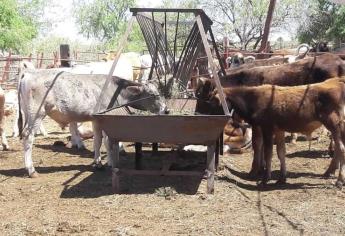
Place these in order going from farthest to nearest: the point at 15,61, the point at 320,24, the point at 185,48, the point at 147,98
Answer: the point at 320,24
the point at 15,61
the point at 185,48
the point at 147,98

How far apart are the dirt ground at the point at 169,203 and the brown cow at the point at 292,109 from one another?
0.66m

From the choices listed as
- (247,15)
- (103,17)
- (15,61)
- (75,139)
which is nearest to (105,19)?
(103,17)

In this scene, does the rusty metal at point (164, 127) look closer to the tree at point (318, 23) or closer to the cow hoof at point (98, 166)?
the cow hoof at point (98, 166)

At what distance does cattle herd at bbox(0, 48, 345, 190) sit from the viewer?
7.49 m

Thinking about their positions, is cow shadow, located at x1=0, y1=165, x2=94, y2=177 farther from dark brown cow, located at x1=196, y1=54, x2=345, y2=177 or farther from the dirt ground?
dark brown cow, located at x1=196, y1=54, x2=345, y2=177

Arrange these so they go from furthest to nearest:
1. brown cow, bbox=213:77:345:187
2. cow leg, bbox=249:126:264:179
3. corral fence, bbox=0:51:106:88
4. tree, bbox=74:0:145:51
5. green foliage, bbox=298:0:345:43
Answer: tree, bbox=74:0:145:51 → green foliage, bbox=298:0:345:43 → corral fence, bbox=0:51:106:88 → cow leg, bbox=249:126:264:179 → brown cow, bbox=213:77:345:187

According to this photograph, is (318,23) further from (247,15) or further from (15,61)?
(15,61)

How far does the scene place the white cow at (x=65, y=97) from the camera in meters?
8.66

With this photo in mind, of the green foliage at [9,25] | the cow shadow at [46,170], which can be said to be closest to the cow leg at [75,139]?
the cow shadow at [46,170]

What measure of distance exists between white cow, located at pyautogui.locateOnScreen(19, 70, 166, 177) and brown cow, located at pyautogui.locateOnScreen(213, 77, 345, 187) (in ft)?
4.64

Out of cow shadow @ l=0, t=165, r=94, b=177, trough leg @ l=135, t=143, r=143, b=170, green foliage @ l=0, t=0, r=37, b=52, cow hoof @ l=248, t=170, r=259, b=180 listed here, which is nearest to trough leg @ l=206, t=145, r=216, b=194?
cow hoof @ l=248, t=170, r=259, b=180

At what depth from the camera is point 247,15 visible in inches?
1662

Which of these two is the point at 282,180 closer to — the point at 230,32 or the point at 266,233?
the point at 266,233

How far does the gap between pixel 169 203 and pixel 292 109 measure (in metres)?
2.32
